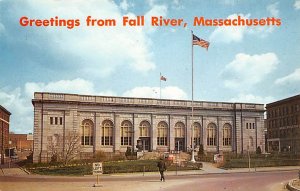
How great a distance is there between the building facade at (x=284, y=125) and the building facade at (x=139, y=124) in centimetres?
1059

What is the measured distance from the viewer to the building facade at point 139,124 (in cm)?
5593

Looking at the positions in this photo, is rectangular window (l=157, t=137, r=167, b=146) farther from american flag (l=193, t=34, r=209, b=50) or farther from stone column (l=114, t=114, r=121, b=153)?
american flag (l=193, t=34, r=209, b=50)

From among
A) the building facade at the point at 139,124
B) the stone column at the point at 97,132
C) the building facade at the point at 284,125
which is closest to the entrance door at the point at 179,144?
the building facade at the point at 139,124

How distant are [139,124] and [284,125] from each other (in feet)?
120

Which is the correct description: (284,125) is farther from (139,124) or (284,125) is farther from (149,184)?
(149,184)

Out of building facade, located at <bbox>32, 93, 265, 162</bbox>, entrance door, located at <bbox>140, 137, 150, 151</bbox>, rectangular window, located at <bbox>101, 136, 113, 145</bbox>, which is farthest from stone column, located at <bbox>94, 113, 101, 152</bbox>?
entrance door, located at <bbox>140, 137, 150, 151</bbox>

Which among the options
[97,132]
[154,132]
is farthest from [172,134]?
[97,132]

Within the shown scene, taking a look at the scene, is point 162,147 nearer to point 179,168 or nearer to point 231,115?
point 231,115

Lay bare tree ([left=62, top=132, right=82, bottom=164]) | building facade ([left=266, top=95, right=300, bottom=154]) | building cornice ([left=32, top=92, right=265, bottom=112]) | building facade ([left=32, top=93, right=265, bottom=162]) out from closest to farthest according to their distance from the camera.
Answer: bare tree ([left=62, top=132, right=82, bottom=164]), building facade ([left=32, top=93, right=265, bottom=162]), building cornice ([left=32, top=92, right=265, bottom=112]), building facade ([left=266, top=95, right=300, bottom=154])

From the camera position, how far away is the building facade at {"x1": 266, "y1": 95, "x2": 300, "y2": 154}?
7419 centimetres

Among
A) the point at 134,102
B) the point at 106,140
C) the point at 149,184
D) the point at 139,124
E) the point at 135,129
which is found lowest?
the point at 149,184

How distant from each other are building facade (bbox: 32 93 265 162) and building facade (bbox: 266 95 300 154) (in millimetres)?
10590

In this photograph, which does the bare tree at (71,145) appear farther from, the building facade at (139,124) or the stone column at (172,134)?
the stone column at (172,134)

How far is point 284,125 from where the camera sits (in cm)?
8188
